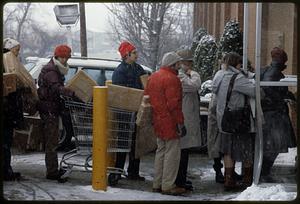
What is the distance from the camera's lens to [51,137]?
7.74 meters

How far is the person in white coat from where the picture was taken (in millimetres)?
7609

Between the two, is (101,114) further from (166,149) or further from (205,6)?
(205,6)

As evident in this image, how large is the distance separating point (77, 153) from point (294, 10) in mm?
3247

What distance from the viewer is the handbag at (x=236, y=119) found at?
747 centimetres

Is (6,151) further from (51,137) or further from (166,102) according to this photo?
(166,102)

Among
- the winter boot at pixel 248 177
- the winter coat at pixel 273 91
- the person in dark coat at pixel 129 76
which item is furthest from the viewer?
the person in dark coat at pixel 129 76

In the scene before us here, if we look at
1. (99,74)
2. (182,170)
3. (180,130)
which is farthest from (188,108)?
(99,74)

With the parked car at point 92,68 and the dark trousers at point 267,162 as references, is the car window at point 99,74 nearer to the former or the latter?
the parked car at point 92,68

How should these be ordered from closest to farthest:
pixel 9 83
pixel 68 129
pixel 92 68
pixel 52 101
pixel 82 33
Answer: pixel 9 83 → pixel 52 101 → pixel 68 129 → pixel 92 68 → pixel 82 33

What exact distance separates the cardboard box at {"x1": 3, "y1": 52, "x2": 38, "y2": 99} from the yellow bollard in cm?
104

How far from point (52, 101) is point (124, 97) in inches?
37.2

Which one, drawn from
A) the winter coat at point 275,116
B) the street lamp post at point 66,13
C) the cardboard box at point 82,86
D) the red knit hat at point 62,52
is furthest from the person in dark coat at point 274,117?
the street lamp post at point 66,13

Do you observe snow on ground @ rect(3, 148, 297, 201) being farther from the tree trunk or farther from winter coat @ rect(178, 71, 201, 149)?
the tree trunk

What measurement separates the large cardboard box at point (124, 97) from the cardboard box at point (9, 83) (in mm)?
1159
